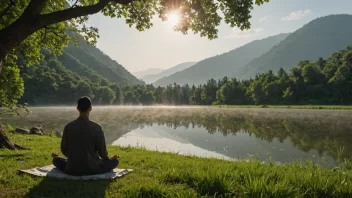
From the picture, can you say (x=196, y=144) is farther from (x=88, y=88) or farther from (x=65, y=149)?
(x=88, y=88)

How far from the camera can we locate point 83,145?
6961 millimetres

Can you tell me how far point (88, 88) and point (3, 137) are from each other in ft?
533

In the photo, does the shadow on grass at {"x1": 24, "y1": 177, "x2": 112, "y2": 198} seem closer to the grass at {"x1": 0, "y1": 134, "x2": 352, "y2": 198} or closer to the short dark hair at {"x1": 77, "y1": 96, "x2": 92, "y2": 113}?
the grass at {"x1": 0, "y1": 134, "x2": 352, "y2": 198}

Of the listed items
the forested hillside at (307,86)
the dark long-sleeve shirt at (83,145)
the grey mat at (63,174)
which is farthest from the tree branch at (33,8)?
the forested hillside at (307,86)

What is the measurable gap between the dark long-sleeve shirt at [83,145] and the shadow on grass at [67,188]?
40cm

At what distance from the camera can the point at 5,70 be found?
58.3 feet

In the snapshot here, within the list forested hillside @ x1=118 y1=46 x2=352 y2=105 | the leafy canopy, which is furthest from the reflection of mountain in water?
forested hillside @ x1=118 y1=46 x2=352 y2=105

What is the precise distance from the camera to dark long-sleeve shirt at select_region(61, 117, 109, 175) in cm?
699

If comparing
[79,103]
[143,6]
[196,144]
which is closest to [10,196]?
[79,103]

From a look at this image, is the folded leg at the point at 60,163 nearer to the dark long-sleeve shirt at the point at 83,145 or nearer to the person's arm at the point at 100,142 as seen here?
the dark long-sleeve shirt at the point at 83,145

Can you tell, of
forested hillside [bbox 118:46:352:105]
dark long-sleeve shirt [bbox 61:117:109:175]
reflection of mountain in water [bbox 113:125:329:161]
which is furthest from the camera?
forested hillside [bbox 118:46:352:105]

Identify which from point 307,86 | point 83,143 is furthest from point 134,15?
point 307,86

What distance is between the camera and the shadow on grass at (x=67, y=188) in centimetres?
622

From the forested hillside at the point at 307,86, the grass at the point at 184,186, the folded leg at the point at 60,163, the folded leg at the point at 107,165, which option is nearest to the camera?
the grass at the point at 184,186
